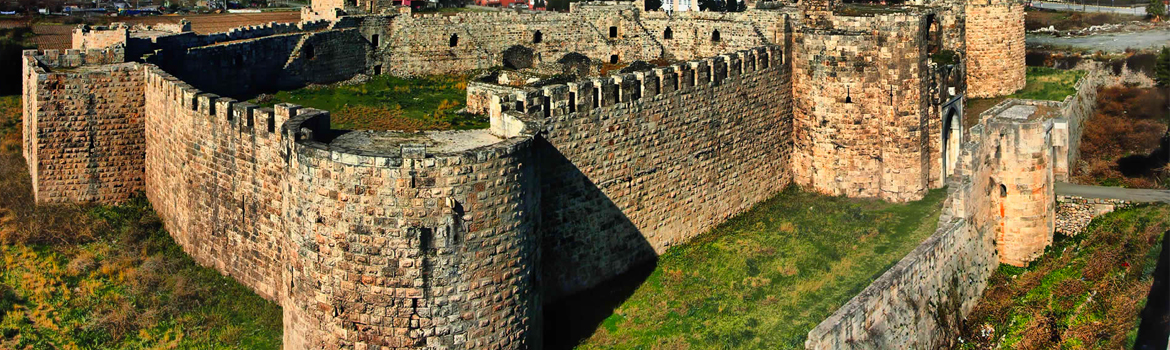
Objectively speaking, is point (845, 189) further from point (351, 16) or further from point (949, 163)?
point (351, 16)

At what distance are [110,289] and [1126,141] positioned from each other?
24.6 metres

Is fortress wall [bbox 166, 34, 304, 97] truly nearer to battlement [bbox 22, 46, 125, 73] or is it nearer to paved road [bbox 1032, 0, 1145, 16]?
battlement [bbox 22, 46, 125, 73]

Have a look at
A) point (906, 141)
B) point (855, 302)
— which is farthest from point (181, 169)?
point (906, 141)

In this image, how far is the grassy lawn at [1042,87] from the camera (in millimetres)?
36969

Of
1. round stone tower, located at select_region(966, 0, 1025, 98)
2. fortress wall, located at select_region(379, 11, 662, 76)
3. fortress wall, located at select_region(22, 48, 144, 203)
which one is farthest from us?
round stone tower, located at select_region(966, 0, 1025, 98)

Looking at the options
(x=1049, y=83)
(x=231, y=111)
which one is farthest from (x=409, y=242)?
(x=1049, y=83)

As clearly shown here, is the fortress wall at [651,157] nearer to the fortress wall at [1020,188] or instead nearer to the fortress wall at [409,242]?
the fortress wall at [409,242]

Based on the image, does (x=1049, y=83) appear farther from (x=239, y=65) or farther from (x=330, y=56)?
(x=239, y=65)

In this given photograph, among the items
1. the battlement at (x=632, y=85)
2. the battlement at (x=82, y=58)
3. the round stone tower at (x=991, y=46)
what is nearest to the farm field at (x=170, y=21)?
the battlement at (x=82, y=58)

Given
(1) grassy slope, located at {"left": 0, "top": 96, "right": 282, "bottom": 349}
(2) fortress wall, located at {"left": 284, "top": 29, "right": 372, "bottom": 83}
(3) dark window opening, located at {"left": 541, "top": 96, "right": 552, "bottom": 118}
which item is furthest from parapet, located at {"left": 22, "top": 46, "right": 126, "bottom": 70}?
(3) dark window opening, located at {"left": 541, "top": 96, "right": 552, "bottom": 118}

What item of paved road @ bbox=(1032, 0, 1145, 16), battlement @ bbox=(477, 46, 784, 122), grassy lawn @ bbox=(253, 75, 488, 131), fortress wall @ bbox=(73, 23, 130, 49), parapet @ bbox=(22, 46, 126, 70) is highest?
paved road @ bbox=(1032, 0, 1145, 16)

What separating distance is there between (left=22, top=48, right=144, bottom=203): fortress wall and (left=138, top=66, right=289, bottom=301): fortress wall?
1.17 meters

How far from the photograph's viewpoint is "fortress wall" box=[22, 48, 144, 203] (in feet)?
90.0

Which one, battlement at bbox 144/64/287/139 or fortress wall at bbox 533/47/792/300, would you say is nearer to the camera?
battlement at bbox 144/64/287/139
